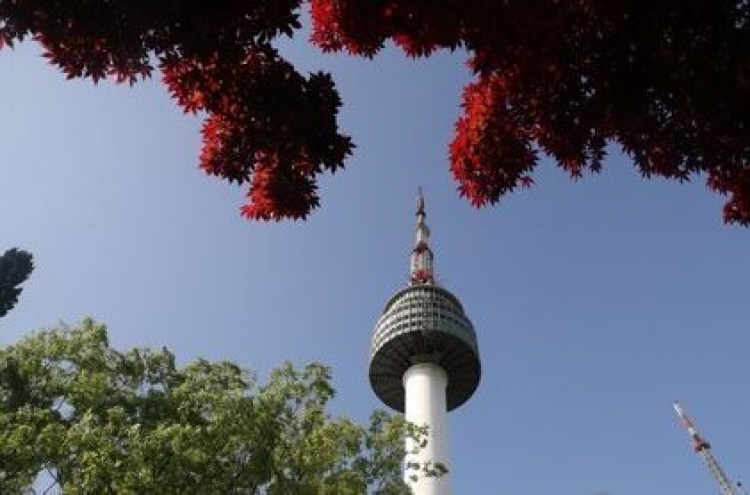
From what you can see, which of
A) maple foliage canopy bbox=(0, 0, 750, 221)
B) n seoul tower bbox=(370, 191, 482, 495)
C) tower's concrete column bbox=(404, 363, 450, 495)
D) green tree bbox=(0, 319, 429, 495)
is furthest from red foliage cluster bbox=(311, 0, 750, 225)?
n seoul tower bbox=(370, 191, 482, 495)

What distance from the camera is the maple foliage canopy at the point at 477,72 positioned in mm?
6609

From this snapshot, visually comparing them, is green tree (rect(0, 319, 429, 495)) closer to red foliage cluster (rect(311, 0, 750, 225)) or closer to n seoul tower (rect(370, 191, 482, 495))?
red foliage cluster (rect(311, 0, 750, 225))

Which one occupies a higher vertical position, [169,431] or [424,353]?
[424,353]

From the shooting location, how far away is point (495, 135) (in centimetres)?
816

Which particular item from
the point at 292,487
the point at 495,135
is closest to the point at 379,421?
the point at 292,487

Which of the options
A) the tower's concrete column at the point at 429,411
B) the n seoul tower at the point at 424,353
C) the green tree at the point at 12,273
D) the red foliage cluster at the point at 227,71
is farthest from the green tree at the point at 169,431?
the n seoul tower at the point at 424,353

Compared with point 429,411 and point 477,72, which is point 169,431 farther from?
point 429,411

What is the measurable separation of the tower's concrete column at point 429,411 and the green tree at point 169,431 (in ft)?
118

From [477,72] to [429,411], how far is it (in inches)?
2358

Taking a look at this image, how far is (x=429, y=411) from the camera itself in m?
Answer: 65.9

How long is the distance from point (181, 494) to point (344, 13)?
50.5 feet

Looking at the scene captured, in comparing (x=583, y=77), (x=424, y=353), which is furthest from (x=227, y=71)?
(x=424, y=353)

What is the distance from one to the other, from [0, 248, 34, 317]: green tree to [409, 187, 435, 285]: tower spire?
46.9 m

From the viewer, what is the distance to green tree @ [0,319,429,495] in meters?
20.2
